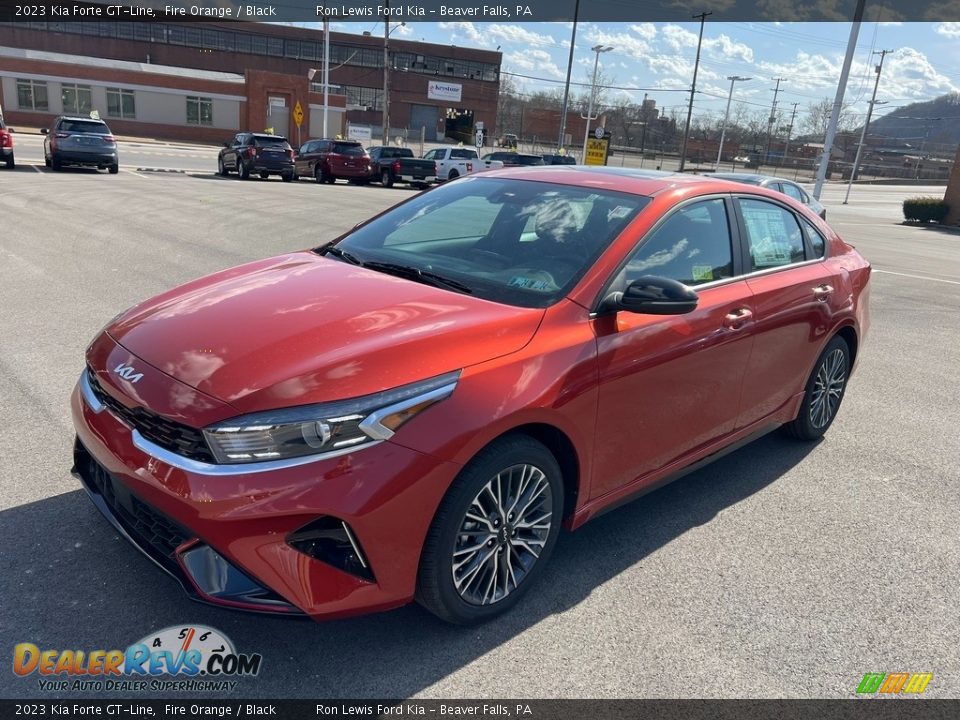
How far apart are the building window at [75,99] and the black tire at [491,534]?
194 feet

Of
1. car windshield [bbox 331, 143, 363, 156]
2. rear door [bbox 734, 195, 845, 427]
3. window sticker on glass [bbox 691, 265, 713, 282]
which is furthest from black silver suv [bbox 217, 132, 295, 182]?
window sticker on glass [bbox 691, 265, 713, 282]

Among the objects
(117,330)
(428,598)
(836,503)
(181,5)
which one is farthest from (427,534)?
(181,5)

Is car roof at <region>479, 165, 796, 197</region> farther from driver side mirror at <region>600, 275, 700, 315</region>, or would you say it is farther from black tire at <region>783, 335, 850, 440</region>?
black tire at <region>783, 335, 850, 440</region>

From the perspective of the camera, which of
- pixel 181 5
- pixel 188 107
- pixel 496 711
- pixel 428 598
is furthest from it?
pixel 181 5

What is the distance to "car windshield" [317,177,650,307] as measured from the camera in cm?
325

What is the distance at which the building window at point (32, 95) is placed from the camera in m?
50.4

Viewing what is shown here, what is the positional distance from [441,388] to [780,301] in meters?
2.46

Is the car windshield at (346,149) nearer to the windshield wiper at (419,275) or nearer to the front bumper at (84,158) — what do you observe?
the front bumper at (84,158)

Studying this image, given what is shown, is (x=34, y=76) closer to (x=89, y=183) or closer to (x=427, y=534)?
(x=89, y=183)

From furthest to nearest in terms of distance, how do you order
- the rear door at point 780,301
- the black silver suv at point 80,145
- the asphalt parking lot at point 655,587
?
the black silver suv at point 80,145 < the rear door at point 780,301 < the asphalt parking lot at point 655,587

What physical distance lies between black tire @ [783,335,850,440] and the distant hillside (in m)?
135

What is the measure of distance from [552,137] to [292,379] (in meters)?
103

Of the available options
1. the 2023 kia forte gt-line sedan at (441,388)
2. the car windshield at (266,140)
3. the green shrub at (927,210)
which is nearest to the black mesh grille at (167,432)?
the 2023 kia forte gt-line sedan at (441,388)

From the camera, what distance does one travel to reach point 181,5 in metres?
73.2
